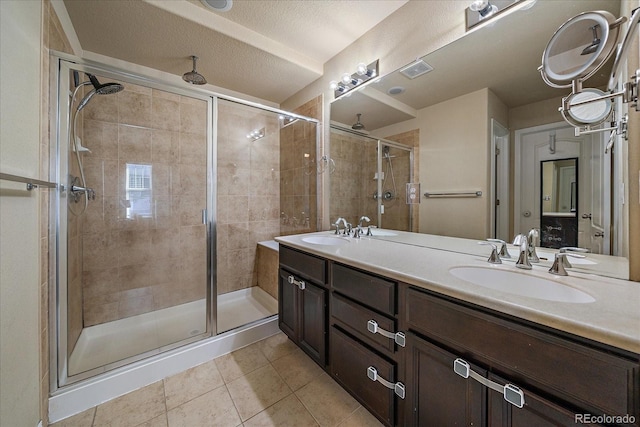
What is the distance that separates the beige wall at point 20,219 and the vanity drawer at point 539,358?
1563mm

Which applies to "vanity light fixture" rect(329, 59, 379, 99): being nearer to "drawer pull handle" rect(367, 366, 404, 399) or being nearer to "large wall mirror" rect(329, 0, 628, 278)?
"large wall mirror" rect(329, 0, 628, 278)

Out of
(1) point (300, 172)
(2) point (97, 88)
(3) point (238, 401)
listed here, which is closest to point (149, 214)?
(2) point (97, 88)

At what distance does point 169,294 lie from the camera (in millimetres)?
2250

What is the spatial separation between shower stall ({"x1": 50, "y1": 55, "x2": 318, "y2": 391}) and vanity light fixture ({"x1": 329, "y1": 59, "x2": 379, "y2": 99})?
43 cm

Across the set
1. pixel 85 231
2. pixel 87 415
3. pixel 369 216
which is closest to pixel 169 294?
pixel 85 231

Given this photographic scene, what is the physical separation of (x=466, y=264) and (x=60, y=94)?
7.68 ft

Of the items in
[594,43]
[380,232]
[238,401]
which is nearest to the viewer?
[594,43]

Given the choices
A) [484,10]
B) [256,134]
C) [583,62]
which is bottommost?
[583,62]

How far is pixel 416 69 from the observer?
62.2 inches

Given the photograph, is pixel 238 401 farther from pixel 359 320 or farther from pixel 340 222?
pixel 340 222

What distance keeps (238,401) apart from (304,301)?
646 millimetres

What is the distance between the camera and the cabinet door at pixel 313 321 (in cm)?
139

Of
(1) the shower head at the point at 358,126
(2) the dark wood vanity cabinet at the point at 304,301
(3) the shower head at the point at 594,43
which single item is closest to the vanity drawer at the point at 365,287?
(2) the dark wood vanity cabinet at the point at 304,301

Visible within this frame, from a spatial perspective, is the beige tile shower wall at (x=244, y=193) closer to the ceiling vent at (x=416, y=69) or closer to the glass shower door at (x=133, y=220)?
the glass shower door at (x=133, y=220)
